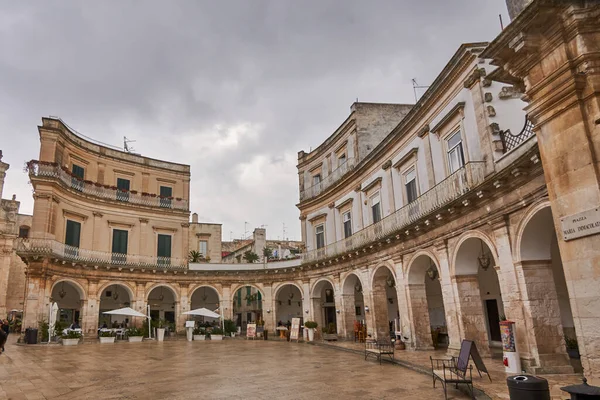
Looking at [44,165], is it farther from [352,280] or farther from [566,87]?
[566,87]

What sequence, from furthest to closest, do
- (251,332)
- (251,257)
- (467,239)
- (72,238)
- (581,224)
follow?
(251,257), (251,332), (72,238), (467,239), (581,224)

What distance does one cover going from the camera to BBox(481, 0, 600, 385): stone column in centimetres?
566

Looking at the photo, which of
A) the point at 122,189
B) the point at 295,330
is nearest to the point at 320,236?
the point at 295,330

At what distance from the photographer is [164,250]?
29.1 meters

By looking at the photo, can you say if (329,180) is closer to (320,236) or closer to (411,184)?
(320,236)

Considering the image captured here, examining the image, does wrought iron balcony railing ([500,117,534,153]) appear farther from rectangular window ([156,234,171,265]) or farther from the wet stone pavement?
rectangular window ([156,234,171,265])

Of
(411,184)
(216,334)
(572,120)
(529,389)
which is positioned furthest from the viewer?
(216,334)

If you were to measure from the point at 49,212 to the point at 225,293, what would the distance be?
12024mm

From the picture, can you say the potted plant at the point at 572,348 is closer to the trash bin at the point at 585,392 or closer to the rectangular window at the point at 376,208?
the trash bin at the point at 585,392

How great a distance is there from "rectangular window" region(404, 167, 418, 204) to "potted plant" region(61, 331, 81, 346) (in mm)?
17569

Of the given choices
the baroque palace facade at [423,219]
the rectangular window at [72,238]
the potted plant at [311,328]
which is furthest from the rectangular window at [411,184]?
the rectangular window at [72,238]

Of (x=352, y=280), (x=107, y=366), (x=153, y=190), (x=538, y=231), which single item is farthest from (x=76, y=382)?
(x=153, y=190)

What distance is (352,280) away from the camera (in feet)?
72.9

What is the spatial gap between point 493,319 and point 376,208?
22.6ft
